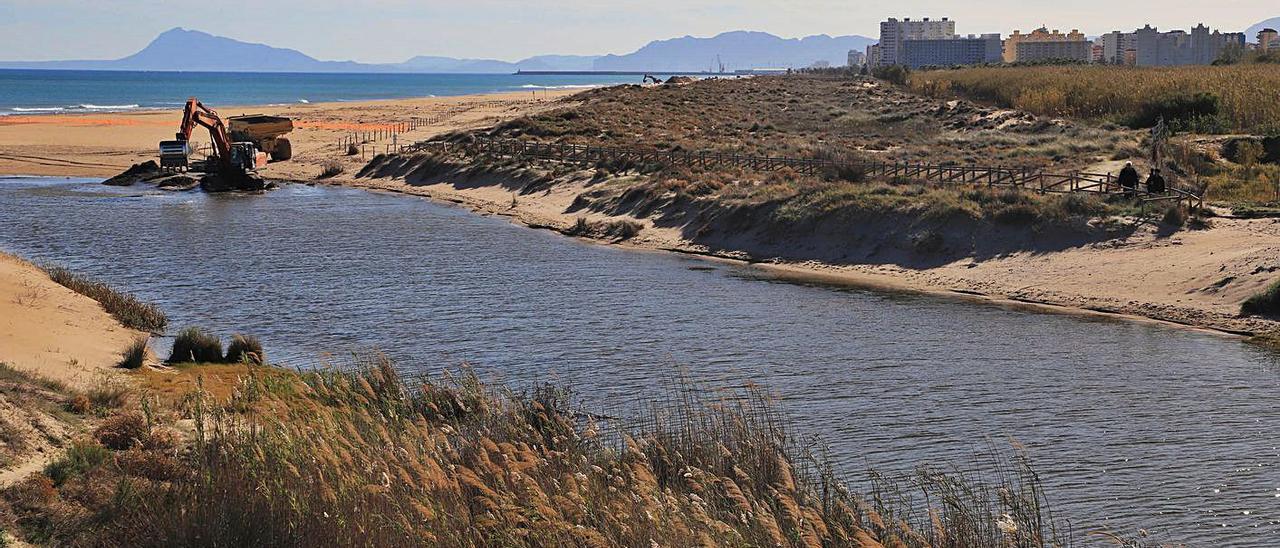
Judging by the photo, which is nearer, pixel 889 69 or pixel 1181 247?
pixel 1181 247

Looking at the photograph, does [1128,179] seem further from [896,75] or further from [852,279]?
[896,75]

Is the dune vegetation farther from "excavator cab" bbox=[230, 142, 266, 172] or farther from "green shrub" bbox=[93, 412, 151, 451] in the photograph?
"excavator cab" bbox=[230, 142, 266, 172]

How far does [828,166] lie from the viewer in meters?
46.4

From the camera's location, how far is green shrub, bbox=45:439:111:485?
12102 mm

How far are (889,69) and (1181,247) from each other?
99.5 metres

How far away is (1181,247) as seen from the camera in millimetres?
30938

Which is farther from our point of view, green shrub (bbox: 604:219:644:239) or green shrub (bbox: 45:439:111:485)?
green shrub (bbox: 604:219:644:239)

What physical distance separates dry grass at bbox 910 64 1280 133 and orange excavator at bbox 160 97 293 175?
41.1 meters

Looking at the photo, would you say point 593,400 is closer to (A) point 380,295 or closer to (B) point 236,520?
(B) point 236,520

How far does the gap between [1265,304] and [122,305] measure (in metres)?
22.7

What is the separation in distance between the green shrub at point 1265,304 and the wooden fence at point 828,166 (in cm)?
731

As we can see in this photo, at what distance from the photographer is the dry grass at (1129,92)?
2238 inches

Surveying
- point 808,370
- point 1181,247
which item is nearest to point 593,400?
point 808,370

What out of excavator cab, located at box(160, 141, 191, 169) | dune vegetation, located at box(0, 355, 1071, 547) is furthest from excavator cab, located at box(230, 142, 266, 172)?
dune vegetation, located at box(0, 355, 1071, 547)
